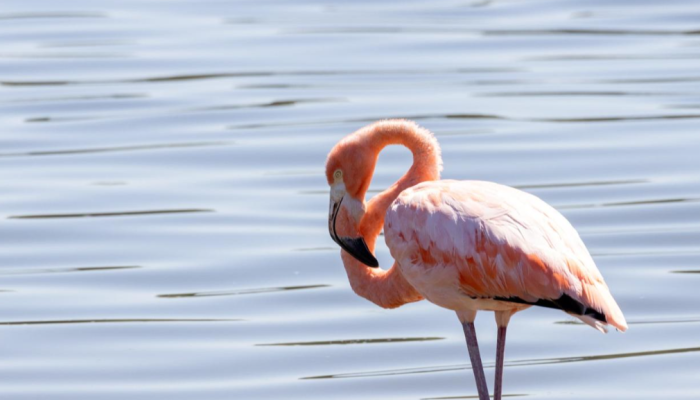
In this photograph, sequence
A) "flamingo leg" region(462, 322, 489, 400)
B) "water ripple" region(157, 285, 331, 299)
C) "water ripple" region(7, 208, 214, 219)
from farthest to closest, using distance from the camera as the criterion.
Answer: "water ripple" region(7, 208, 214, 219) < "water ripple" region(157, 285, 331, 299) < "flamingo leg" region(462, 322, 489, 400)

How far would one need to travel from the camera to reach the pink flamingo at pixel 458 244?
18.4ft

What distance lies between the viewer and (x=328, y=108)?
555 inches

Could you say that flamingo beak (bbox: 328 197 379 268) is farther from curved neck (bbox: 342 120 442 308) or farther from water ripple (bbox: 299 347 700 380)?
water ripple (bbox: 299 347 700 380)

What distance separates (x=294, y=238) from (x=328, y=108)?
4.22 metres

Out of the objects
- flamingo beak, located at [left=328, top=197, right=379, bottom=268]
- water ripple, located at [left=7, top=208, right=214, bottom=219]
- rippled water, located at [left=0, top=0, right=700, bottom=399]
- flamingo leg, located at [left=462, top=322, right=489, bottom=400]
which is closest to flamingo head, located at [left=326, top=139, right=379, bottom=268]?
flamingo beak, located at [left=328, top=197, right=379, bottom=268]

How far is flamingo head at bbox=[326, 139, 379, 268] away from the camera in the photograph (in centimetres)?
644

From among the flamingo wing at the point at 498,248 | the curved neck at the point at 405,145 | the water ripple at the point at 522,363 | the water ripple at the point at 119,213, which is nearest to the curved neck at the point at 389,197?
the curved neck at the point at 405,145

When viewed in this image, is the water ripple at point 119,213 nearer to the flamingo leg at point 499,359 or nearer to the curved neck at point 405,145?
the curved neck at point 405,145

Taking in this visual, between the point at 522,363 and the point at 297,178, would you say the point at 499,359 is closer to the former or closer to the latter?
the point at 522,363

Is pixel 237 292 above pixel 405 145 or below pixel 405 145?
below

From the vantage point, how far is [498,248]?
571 cm

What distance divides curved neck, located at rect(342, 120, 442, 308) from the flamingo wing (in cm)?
30

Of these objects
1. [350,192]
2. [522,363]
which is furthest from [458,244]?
[522,363]

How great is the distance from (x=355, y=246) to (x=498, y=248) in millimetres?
913
